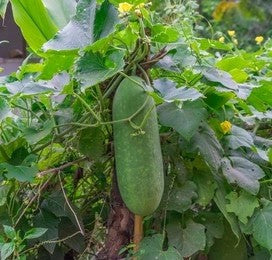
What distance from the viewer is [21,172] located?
97 centimetres

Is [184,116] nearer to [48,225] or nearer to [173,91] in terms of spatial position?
[173,91]

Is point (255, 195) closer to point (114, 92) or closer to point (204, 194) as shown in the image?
point (204, 194)

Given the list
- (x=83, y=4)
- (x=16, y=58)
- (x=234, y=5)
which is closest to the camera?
(x=83, y=4)

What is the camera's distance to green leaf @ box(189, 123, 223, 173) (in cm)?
97


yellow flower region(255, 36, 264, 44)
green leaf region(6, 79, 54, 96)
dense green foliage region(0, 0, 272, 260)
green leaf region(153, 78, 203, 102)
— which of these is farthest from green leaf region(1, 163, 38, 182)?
yellow flower region(255, 36, 264, 44)

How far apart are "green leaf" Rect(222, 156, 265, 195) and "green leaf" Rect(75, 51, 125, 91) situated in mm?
247

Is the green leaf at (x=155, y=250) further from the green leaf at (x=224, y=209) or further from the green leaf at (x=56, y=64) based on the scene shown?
the green leaf at (x=56, y=64)

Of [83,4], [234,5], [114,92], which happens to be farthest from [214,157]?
[234,5]

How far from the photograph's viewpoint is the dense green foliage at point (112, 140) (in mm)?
900

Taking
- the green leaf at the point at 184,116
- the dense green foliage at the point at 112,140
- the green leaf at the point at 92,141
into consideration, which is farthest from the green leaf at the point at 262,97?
the green leaf at the point at 92,141

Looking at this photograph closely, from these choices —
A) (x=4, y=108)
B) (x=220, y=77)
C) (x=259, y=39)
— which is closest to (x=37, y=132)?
(x=4, y=108)

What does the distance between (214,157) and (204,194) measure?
0.06 meters

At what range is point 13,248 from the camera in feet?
3.01

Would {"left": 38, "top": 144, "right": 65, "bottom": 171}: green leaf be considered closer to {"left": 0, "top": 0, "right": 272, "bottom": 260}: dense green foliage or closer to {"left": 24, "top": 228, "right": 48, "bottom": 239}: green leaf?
{"left": 0, "top": 0, "right": 272, "bottom": 260}: dense green foliage
